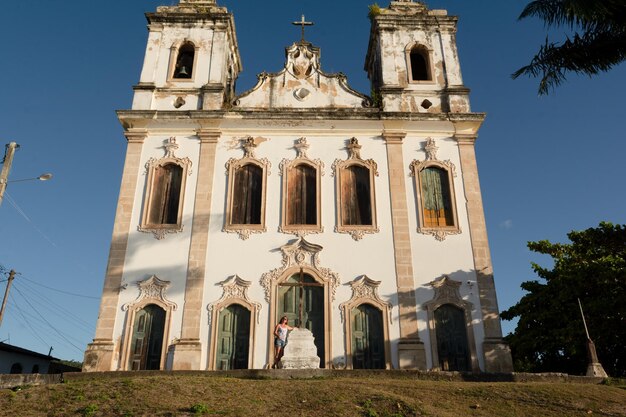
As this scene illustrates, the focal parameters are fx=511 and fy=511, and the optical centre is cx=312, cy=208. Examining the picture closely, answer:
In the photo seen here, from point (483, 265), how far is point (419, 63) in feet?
25.0

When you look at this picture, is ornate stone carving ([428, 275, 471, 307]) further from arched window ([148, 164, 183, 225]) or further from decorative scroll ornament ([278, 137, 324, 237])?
arched window ([148, 164, 183, 225])

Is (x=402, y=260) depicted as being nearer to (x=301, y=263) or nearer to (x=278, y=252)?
(x=301, y=263)

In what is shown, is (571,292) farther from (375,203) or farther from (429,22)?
(429,22)

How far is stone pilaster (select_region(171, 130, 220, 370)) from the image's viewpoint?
480 inches

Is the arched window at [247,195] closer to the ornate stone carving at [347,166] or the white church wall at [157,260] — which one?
the white church wall at [157,260]

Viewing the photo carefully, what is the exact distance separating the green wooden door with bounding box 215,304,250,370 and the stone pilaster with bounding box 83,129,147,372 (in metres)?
2.51

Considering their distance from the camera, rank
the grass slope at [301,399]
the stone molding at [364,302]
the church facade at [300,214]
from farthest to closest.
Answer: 1. the church facade at [300,214]
2. the stone molding at [364,302]
3. the grass slope at [301,399]

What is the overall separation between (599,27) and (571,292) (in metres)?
8.18

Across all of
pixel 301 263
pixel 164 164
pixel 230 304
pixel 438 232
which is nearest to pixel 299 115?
pixel 164 164

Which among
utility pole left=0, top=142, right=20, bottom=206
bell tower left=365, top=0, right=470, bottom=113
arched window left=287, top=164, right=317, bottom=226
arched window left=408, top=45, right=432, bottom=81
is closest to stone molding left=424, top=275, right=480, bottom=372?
arched window left=287, top=164, right=317, bottom=226

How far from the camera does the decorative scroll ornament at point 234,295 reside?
503 inches

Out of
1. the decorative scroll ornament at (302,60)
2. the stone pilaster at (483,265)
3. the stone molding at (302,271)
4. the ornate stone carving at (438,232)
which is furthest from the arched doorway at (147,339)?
the decorative scroll ornament at (302,60)

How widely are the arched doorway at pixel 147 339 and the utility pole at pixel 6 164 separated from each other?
166 inches

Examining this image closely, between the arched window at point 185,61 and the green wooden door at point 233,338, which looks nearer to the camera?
the green wooden door at point 233,338
